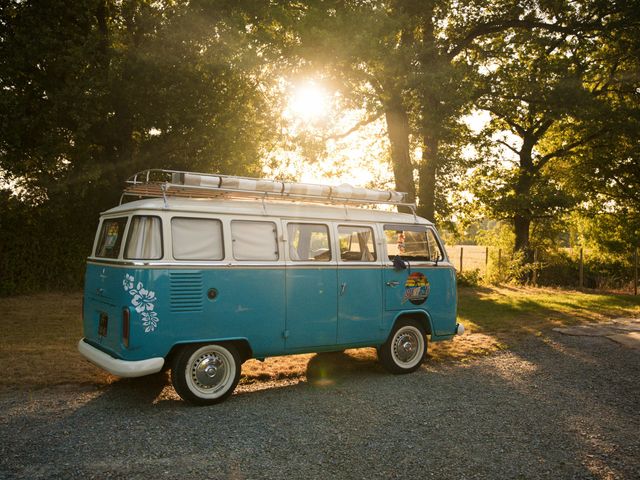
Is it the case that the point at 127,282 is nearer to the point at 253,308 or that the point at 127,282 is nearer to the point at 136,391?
the point at 253,308

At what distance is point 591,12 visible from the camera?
1653cm

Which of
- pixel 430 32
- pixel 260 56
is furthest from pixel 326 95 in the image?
pixel 430 32

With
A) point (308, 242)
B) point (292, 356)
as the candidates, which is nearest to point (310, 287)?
point (308, 242)

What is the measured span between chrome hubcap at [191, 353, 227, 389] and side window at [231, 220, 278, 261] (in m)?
1.25

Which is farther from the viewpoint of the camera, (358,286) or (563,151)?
(563,151)

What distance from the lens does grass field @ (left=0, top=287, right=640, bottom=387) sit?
7.83 meters

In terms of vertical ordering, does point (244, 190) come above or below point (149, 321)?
above

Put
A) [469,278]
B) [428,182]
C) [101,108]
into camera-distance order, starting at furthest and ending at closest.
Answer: [469,278]
[428,182]
[101,108]

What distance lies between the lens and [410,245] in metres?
8.58

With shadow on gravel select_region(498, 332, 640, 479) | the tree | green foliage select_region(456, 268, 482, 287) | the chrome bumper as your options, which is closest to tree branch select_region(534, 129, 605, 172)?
the tree

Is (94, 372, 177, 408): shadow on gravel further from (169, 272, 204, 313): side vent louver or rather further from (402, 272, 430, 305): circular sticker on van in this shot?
(402, 272, 430, 305): circular sticker on van

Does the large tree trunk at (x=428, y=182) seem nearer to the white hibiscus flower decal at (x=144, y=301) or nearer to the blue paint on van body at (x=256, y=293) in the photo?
the blue paint on van body at (x=256, y=293)

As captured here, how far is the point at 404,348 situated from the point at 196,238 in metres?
3.76

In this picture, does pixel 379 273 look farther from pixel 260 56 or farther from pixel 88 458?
pixel 260 56
